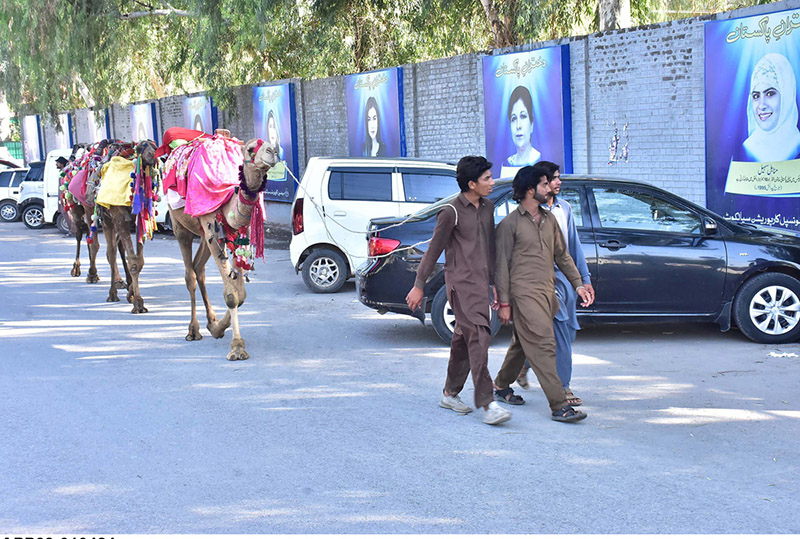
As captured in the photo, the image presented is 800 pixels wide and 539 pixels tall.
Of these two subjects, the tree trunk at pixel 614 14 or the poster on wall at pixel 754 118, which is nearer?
the poster on wall at pixel 754 118

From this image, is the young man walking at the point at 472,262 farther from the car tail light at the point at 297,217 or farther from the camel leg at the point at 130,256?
the car tail light at the point at 297,217

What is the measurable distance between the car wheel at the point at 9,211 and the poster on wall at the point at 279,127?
8860 mm

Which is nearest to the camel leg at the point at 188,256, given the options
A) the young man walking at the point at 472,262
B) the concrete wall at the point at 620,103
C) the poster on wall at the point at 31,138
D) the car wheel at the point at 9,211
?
the young man walking at the point at 472,262

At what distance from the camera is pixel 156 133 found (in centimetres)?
3309

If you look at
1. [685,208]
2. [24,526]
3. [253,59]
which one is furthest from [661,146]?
[253,59]

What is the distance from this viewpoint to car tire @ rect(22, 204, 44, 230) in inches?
1031

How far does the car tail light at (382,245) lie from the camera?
32.0 feet

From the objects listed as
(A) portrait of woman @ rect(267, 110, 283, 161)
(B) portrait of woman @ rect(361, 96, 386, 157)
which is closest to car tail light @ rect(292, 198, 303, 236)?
(B) portrait of woman @ rect(361, 96, 386, 157)

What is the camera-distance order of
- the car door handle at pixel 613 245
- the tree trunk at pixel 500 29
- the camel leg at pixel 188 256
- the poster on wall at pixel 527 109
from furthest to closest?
the tree trunk at pixel 500 29, the poster on wall at pixel 527 109, the camel leg at pixel 188 256, the car door handle at pixel 613 245

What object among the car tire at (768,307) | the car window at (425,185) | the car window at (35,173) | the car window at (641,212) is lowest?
the car tire at (768,307)

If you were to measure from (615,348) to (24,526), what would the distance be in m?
6.07

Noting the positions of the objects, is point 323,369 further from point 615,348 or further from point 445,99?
point 445,99

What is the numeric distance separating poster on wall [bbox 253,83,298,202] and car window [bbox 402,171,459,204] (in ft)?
35.9

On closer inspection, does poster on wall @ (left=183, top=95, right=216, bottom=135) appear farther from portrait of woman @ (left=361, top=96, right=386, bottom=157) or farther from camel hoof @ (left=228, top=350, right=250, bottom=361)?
camel hoof @ (left=228, top=350, right=250, bottom=361)
